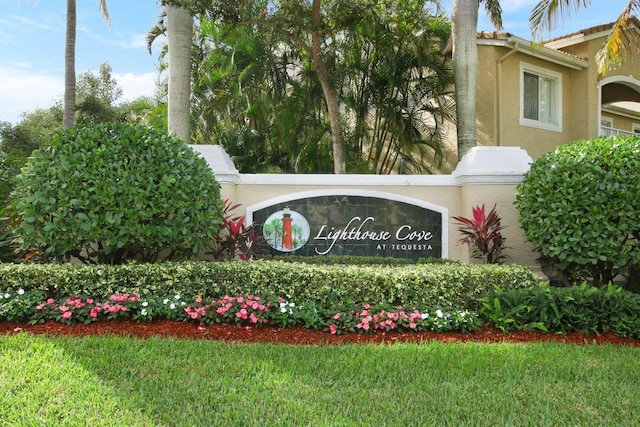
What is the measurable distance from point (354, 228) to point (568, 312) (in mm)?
3784

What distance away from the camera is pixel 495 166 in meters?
9.01

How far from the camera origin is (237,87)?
51.6 ft

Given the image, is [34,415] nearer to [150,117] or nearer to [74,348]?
[74,348]

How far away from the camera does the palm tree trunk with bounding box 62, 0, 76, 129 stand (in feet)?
41.5

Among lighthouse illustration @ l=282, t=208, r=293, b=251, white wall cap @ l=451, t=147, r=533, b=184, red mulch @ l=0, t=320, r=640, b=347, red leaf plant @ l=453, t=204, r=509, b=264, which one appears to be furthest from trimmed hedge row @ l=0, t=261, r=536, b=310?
white wall cap @ l=451, t=147, r=533, b=184

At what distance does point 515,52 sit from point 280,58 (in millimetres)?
6753

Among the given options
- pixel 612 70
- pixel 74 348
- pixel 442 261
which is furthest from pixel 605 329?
pixel 612 70

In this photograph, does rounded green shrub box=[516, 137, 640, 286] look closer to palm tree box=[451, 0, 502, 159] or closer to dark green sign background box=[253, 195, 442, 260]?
dark green sign background box=[253, 195, 442, 260]

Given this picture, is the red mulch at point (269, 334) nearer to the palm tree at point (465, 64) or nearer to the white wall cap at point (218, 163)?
the white wall cap at point (218, 163)

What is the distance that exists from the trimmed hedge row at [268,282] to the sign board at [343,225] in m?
2.40

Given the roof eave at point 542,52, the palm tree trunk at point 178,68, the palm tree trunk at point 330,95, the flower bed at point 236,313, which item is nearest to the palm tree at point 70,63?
the palm tree trunk at point 178,68

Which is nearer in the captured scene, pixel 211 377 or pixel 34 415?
pixel 34 415

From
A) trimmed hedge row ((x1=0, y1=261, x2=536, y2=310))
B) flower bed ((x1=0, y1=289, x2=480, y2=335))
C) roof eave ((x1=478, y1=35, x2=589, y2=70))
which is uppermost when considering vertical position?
roof eave ((x1=478, y1=35, x2=589, y2=70))

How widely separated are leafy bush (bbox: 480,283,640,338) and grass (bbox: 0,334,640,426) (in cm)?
68
